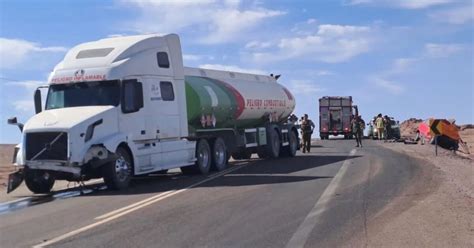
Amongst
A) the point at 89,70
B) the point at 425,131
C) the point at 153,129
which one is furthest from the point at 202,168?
the point at 425,131

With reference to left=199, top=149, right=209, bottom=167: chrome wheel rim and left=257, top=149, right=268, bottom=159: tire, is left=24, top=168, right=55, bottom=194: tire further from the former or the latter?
left=257, top=149, right=268, bottom=159: tire

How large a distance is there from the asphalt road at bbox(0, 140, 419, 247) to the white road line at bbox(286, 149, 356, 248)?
0.01 m

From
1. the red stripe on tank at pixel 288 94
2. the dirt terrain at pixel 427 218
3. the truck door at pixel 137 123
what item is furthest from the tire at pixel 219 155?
the red stripe on tank at pixel 288 94

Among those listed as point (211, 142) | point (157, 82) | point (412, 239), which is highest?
point (157, 82)

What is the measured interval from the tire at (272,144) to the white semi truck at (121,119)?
4.94 metres

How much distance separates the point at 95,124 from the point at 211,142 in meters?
6.28

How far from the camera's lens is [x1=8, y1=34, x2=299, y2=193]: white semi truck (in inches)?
604

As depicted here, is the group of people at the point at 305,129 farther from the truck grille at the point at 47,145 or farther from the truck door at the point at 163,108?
the truck grille at the point at 47,145

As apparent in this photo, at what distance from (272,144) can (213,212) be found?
602 inches

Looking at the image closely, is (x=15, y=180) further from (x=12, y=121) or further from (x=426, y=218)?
(x=426, y=218)

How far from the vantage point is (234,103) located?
76.4 feet

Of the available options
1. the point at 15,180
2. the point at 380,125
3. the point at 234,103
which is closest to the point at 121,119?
the point at 15,180

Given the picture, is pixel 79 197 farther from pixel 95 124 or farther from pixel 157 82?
pixel 157 82

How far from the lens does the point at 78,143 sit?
49.6ft
